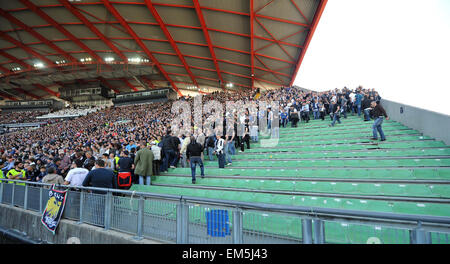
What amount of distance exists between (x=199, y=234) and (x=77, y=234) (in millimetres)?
3268

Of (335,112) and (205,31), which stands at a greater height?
(205,31)

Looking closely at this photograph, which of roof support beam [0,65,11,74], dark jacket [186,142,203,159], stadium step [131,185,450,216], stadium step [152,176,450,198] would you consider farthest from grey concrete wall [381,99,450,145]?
roof support beam [0,65,11,74]

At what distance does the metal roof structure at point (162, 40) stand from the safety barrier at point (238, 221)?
1855cm

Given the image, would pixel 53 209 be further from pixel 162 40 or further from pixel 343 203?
pixel 162 40

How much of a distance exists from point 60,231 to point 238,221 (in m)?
4.78

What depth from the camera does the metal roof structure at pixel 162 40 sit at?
778 inches

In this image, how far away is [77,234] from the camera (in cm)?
469

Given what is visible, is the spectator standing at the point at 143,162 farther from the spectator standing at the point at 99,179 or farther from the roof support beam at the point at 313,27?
the roof support beam at the point at 313,27

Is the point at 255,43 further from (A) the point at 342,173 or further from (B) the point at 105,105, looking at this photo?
(B) the point at 105,105

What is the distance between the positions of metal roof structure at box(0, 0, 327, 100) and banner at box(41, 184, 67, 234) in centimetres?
1837

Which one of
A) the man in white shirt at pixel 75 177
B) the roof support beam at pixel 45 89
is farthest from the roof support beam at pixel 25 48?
the man in white shirt at pixel 75 177

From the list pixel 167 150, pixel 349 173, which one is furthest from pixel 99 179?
pixel 349 173

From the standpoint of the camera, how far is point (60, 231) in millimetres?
5109
